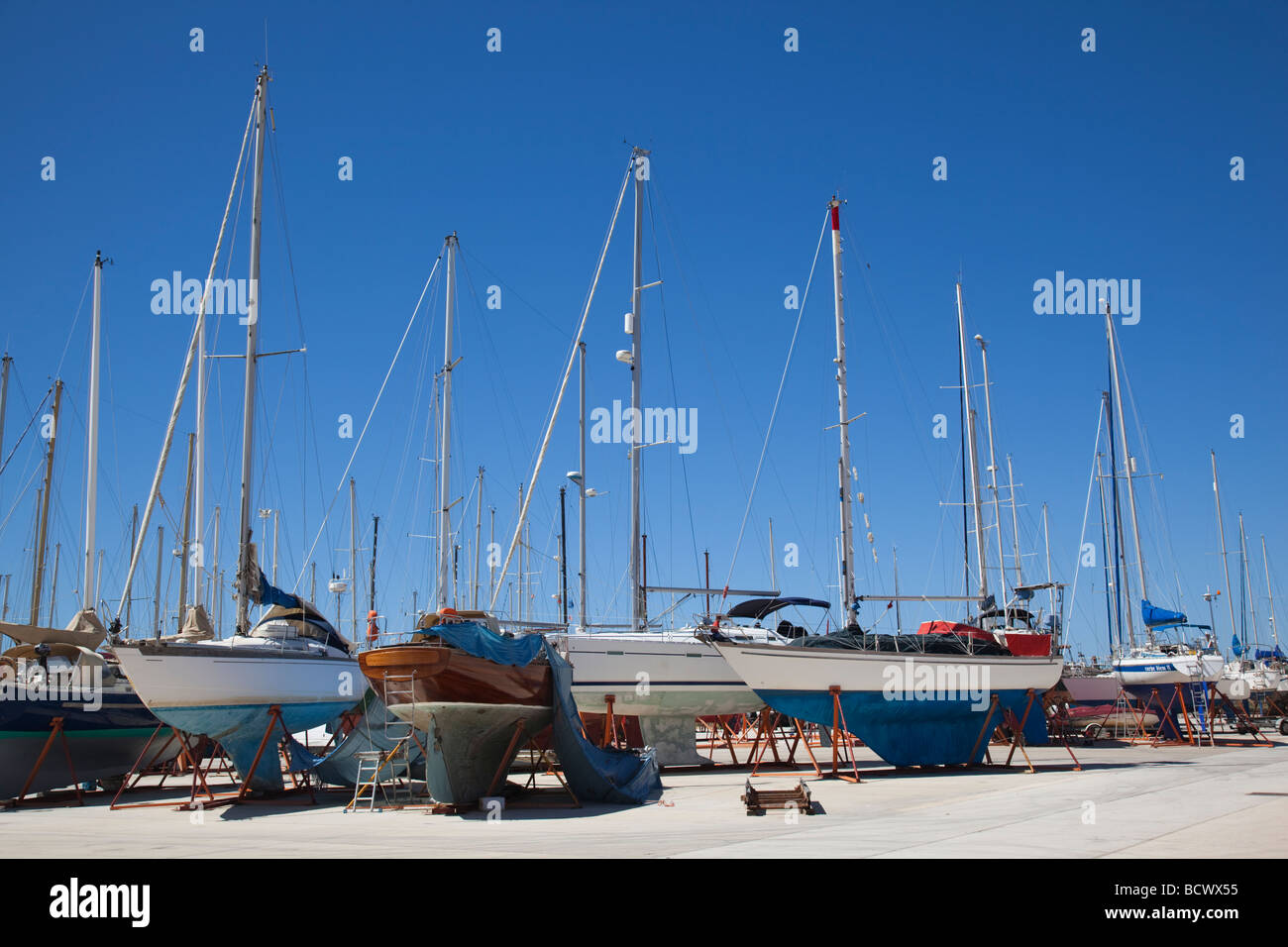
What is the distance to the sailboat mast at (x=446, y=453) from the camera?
24094 millimetres

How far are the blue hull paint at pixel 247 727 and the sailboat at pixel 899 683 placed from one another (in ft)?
27.8

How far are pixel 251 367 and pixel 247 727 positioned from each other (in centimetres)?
760

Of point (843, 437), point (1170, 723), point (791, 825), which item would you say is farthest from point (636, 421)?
point (1170, 723)

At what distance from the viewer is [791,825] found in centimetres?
1265

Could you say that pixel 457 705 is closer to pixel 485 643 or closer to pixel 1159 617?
pixel 485 643

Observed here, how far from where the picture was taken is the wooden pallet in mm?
13897

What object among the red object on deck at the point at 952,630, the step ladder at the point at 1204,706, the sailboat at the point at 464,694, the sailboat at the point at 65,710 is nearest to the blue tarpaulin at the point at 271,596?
the sailboat at the point at 65,710

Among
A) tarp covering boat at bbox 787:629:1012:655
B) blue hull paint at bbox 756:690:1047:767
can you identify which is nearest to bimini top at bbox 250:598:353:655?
blue hull paint at bbox 756:690:1047:767

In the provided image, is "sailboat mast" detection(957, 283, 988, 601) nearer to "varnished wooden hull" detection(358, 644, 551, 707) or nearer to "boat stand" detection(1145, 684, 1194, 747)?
"boat stand" detection(1145, 684, 1194, 747)

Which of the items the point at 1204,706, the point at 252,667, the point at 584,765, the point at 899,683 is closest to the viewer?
the point at 584,765

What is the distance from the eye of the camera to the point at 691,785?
19.6m

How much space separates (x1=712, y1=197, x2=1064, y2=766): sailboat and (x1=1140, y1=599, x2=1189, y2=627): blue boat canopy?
16512mm
